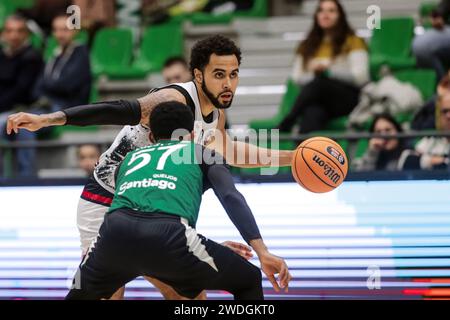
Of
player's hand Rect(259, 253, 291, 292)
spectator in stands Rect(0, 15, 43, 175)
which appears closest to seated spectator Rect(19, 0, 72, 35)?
spectator in stands Rect(0, 15, 43, 175)

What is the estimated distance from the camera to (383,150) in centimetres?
816

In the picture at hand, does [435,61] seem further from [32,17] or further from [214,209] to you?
[32,17]

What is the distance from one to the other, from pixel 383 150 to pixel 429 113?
2.16 feet

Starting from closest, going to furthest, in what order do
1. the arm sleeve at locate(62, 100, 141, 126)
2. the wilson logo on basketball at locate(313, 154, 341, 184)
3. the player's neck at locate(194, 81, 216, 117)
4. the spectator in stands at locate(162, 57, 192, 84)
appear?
the arm sleeve at locate(62, 100, 141, 126), the wilson logo on basketball at locate(313, 154, 341, 184), the player's neck at locate(194, 81, 216, 117), the spectator in stands at locate(162, 57, 192, 84)

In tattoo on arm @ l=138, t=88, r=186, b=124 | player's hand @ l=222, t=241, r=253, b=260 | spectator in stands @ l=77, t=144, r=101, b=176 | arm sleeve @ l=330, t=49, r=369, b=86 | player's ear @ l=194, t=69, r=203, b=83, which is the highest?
player's ear @ l=194, t=69, r=203, b=83

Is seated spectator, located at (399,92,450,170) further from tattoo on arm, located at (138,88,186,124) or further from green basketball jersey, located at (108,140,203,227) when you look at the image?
green basketball jersey, located at (108,140,203,227)

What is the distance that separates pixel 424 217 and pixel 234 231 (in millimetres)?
1295

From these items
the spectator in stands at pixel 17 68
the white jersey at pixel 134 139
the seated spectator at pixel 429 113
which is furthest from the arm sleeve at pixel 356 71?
the white jersey at pixel 134 139

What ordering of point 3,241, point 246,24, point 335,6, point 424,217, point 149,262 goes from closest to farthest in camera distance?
point 149,262 → point 424,217 → point 3,241 → point 335,6 → point 246,24

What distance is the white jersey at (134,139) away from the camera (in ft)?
18.8

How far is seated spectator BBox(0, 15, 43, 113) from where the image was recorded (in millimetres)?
10344

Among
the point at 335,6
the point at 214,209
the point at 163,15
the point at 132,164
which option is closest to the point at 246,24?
the point at 163,15

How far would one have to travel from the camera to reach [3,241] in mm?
7277

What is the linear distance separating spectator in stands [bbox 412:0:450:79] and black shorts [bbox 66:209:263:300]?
4.97m
